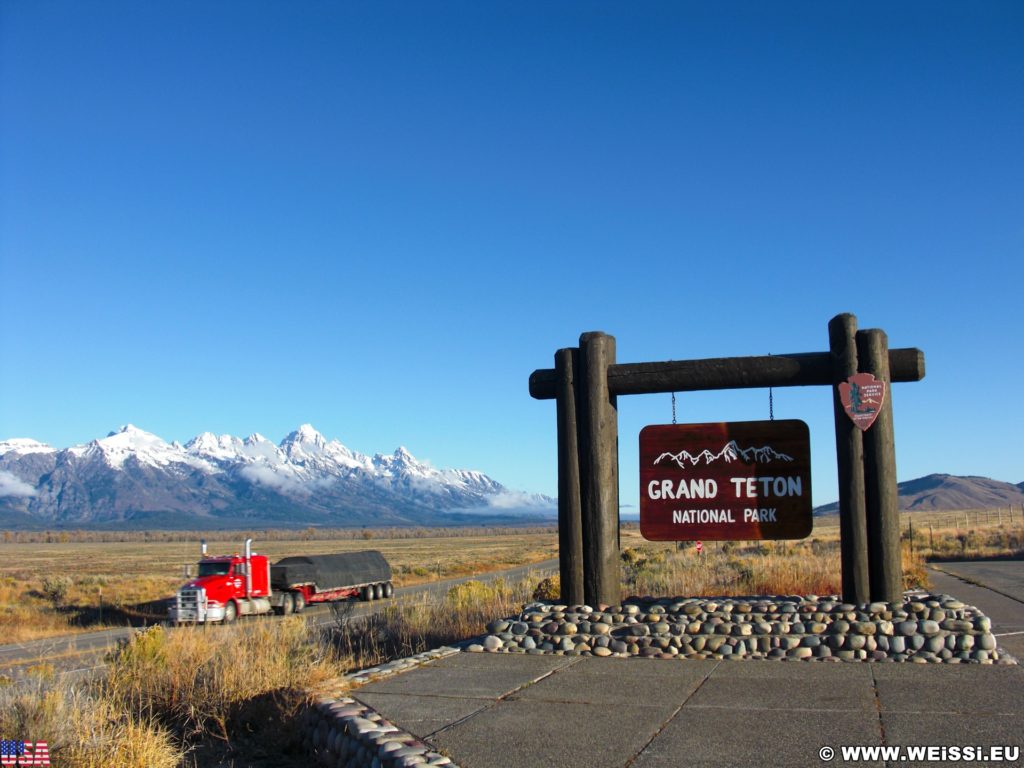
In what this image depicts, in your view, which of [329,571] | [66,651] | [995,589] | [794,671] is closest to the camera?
[794,671]

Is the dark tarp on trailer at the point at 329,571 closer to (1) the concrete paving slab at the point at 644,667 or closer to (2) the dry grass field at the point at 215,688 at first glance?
(2) the dry grass field at the point at 215,688

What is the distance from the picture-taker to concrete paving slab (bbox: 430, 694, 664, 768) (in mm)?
6227

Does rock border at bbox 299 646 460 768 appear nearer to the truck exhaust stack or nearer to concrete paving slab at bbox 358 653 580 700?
concrete paving slab at bbox 358 653 580 700

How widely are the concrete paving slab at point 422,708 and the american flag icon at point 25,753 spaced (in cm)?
248

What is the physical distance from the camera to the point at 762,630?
10172 millimetres

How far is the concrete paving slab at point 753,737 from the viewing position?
612 cm

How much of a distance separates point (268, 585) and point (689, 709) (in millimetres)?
24258

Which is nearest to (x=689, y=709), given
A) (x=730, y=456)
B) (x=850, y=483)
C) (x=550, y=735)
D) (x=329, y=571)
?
(x=550, y=735)

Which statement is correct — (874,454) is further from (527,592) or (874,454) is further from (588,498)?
(527,592)

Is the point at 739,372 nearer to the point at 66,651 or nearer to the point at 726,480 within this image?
the point at 726,480

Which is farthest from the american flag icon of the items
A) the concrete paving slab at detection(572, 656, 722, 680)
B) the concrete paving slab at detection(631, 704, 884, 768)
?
the concrete paving slab at detection(572, 656, 722, 680)

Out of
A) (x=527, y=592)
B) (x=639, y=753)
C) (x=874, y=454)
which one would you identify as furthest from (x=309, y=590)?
(x=639, y=753)

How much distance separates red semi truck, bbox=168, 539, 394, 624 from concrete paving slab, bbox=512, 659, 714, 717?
1760cm

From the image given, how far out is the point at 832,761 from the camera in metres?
6.03
